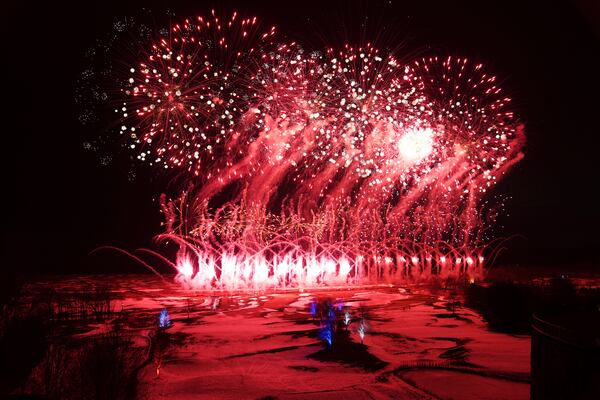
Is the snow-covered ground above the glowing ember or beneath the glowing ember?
beneath

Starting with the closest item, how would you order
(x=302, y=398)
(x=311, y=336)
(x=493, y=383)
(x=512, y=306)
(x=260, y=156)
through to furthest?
(x=302, y=398)
(x=493, y=383)
(x=311, y=336)
(x=512, y=306)
(x=260, y=156)

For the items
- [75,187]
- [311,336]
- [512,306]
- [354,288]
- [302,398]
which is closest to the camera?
[302,398]

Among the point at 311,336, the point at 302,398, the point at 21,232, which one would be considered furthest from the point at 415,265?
the point at 21,232

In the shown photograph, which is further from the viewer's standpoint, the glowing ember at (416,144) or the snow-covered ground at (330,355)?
the glowing ember at (416,144)

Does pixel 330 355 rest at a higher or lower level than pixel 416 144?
lower

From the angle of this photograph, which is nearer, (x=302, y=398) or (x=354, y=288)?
(x=302, y=398)

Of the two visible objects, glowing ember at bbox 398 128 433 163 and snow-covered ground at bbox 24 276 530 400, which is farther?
glowing ember at bbox 398 128 433 163

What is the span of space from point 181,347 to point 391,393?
13.0ft

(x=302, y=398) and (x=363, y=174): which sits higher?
(x=363, y=174)

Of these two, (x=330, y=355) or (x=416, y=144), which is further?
(x=416, y=144)

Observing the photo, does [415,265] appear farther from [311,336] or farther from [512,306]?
[311,336]

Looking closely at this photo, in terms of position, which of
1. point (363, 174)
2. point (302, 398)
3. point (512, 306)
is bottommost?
point (302, 398)

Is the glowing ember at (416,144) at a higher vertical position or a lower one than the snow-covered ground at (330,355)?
higher

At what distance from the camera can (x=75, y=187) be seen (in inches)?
1243
